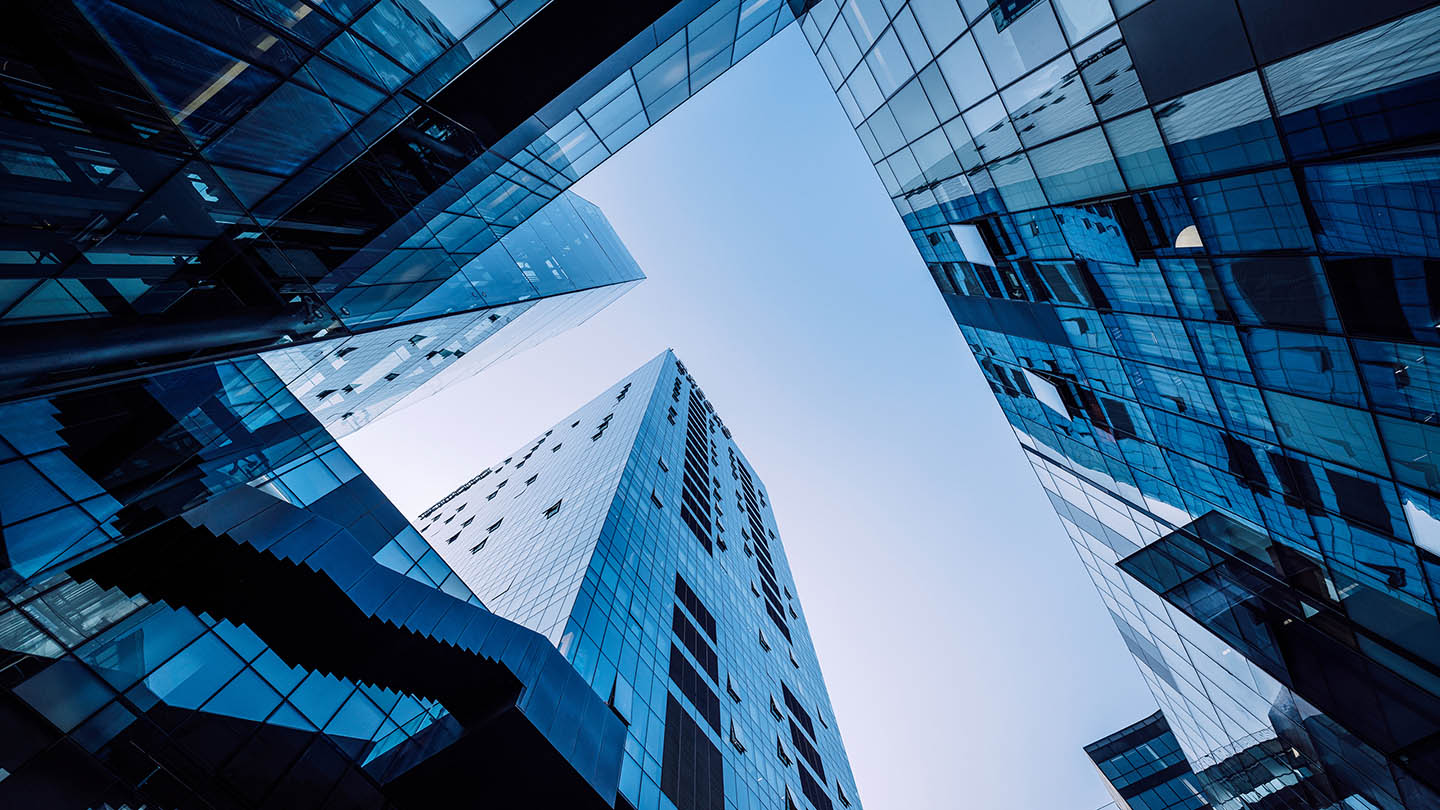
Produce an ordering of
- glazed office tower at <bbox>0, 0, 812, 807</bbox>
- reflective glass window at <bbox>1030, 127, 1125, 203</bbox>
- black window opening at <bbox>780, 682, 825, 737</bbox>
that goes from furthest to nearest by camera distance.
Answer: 1. black window opening at <bbox>780, 682, 825, 737</bbox>
2. reflective glass window at <bbox>1030, 127, 1125, 203</bbox>
3. glazed office tower at <bbox>0, 0, 812, 807</bbox>

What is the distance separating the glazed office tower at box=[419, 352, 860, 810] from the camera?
2305 cm

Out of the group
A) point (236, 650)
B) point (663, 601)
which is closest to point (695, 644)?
point (663, 601)

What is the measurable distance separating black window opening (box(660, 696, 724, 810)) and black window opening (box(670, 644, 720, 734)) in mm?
1423

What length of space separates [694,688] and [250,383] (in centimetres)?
2322

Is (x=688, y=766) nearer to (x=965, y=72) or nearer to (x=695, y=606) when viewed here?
(x=695, y=606)

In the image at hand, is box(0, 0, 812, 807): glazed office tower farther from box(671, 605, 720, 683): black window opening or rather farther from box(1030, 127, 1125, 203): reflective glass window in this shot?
box(671, 605, 720, 683): black window opening

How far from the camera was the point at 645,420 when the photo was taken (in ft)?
174

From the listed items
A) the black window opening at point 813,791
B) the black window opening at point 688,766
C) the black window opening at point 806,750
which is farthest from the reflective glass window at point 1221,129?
the black window opening at point 806,750

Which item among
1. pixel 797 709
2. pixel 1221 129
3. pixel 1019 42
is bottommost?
pixel 797 709

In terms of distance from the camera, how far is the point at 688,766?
22688mm

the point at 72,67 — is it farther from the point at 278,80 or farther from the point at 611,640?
the point at 611,640

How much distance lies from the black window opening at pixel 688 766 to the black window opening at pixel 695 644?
17.0 feet

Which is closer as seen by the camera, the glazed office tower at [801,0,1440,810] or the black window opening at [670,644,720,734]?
the glazed office tower at [801,0,1440,810]

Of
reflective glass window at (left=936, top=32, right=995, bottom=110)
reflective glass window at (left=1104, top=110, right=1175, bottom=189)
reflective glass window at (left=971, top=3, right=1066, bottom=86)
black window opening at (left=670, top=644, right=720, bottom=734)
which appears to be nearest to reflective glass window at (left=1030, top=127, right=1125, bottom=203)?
reflective glass window at (left=1104, top=110, right=1175, bottom=189)
